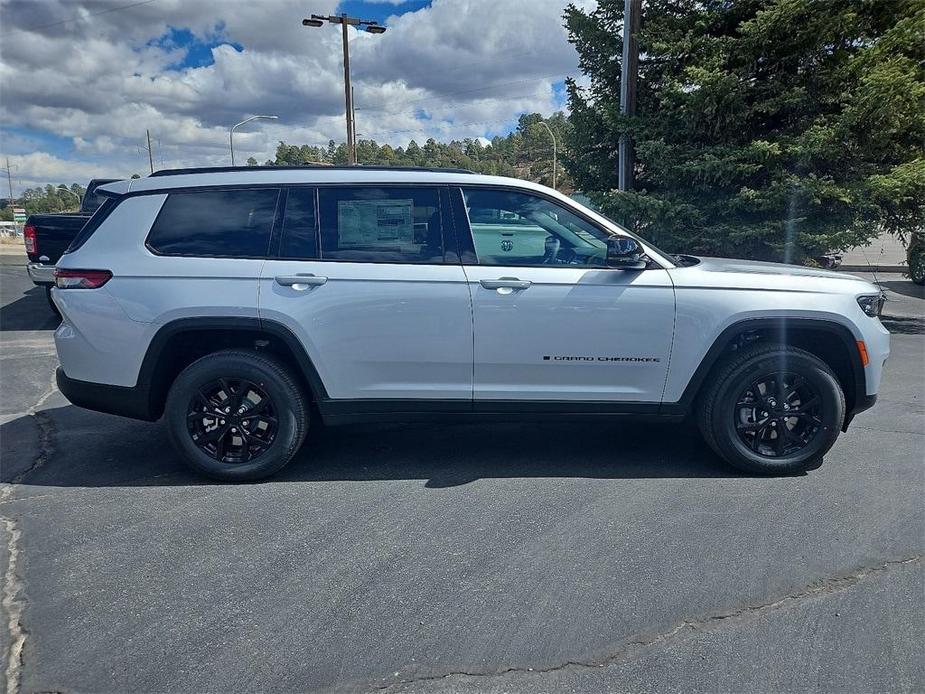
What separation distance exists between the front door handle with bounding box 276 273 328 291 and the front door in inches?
35.4

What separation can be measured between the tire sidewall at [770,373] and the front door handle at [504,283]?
1457mm

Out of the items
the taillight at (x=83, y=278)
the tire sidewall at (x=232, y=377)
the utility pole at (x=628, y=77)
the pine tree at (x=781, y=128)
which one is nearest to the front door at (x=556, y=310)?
the tire sidewall at (x=232, y=377)

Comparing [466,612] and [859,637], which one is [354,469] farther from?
[859,637]

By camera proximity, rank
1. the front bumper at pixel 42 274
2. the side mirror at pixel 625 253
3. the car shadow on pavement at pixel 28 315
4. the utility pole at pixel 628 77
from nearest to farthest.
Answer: the side mirror at pixel 625 253
the front bumper at pixel 42 274
the car shadow on pavement at pixel 28 315
the utility pole at pixel 628 77

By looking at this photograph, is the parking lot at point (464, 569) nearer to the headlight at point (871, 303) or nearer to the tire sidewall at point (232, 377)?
the tire sidewall at point (232, 377)

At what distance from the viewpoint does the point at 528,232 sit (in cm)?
395

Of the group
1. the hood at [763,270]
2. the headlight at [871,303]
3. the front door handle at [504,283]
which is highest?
the hood at [763,270]

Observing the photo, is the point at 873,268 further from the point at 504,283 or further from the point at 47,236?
the point at 47,236

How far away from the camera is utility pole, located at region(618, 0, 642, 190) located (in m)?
10.3

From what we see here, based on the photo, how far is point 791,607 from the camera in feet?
8.96

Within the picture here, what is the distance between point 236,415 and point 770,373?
3365 millimetres

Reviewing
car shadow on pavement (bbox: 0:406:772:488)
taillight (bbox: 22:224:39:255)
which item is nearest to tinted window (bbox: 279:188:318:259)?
car shadow on pavement (bbox: 0:406:772:488)

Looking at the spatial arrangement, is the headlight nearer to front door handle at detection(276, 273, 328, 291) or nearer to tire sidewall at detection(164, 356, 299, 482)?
front door handle at detection(276, 273, 328, 291)

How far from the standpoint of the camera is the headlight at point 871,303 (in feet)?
13.1
